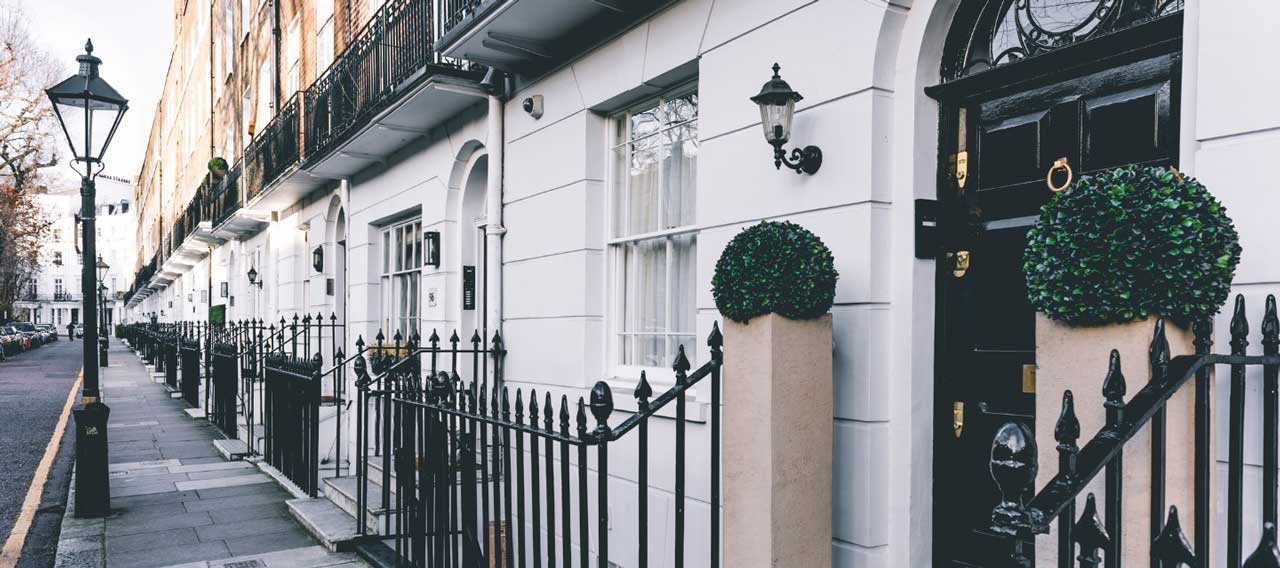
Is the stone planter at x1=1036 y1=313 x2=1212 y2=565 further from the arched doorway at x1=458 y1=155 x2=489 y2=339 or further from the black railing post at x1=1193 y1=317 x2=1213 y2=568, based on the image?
the arched doorway at x1=458 y1=155 x2=489 y2=339

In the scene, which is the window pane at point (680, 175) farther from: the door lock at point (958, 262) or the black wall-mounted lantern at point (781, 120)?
the door lock at point (958, 262)

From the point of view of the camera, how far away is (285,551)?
6754mm

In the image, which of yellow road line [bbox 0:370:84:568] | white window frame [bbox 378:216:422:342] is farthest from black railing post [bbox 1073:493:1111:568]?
white window frame [bbox 378:216:422:342]

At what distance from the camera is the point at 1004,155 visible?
12.5 feet

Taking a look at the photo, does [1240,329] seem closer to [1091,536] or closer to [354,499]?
[1091,536]

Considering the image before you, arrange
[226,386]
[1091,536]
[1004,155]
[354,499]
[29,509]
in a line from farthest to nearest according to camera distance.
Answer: [226,386], [29,509], [354,499], [1004,155], [1091,536]

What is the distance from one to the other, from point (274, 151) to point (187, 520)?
868 centimetres

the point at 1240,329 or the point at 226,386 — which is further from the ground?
the point at 1240,329

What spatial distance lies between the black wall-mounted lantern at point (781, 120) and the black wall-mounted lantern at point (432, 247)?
5.42 metres

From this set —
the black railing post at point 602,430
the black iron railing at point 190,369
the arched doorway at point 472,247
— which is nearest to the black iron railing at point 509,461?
the black railing post at point 602,430

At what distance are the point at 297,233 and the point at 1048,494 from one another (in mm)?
14730

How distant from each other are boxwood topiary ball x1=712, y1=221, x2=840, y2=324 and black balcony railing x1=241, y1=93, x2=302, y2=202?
10556 mm

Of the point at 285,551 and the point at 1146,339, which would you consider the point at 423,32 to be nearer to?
the point at 285,551

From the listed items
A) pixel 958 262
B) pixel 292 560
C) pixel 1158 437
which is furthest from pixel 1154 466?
pixel 292 560
